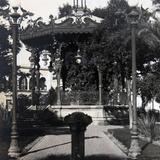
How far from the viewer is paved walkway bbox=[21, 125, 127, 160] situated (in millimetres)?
17797

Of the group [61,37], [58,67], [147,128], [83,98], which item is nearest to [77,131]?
[147,128]

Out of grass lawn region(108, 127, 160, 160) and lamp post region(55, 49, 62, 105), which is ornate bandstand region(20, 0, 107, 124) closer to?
lamp post region(55, 49, 62, 105)

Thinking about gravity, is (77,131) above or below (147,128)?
above

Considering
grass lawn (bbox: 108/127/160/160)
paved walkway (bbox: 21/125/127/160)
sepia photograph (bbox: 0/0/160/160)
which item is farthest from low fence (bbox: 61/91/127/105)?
paved walkway (bbox: 21/125/127/160)

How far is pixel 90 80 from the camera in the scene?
4119 centimetres

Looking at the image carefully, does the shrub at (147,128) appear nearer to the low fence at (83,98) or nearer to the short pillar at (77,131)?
the short pillar at (77,131)

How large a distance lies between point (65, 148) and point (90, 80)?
71.3 feet

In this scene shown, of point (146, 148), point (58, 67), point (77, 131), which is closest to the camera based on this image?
point (77, 131)

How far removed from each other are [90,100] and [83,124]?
21.4 metres

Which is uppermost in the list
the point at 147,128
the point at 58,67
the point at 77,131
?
the point at 58,67

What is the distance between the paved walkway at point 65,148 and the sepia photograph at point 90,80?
0.03 metres

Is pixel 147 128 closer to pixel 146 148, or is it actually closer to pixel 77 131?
pixel 146 148

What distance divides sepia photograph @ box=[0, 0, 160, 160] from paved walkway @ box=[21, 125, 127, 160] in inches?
1.3

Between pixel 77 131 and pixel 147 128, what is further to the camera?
pixel 147 128
